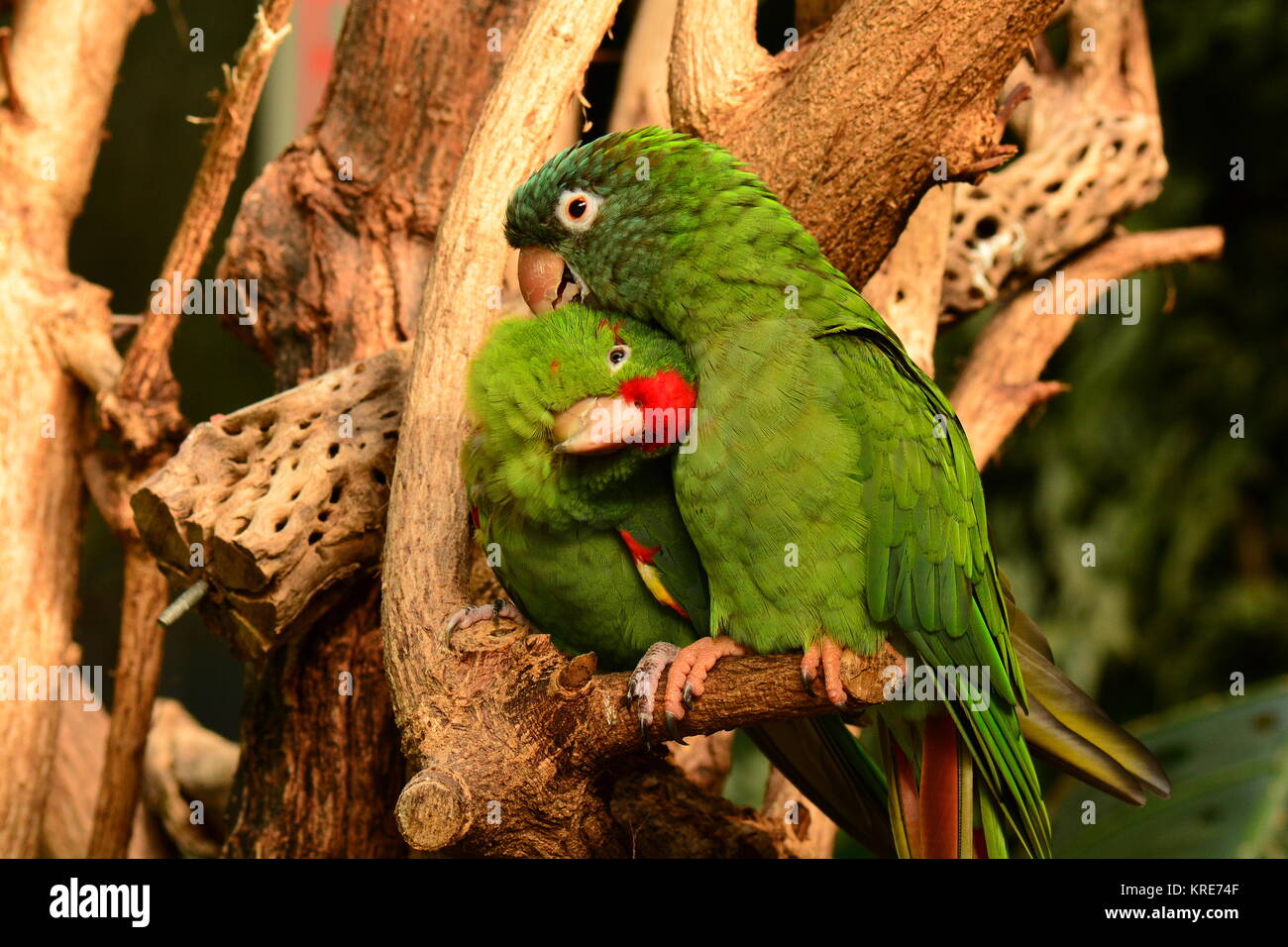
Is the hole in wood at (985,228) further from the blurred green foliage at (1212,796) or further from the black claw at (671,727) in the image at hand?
the black claw at (671,727)

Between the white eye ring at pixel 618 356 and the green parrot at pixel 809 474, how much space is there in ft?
0.44

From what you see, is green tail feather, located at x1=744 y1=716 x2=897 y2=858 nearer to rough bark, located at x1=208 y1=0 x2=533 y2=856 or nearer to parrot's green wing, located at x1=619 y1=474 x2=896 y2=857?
parrot's green wing, located at x1=619 y1=474 x2=896 y2=857

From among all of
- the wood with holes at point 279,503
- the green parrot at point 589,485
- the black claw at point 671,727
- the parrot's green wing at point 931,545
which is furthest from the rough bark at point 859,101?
the black claw at point 671,727

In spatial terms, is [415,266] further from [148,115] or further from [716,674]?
[148,115]

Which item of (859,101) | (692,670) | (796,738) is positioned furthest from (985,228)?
(692,670)

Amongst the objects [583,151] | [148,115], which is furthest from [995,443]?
[148,115]

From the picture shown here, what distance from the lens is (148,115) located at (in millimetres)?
5109

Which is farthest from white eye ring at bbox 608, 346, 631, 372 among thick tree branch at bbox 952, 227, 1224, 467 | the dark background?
the dark background

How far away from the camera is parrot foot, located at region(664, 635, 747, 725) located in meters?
1.70

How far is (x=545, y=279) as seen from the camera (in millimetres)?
2070

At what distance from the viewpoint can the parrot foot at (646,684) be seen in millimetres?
1707

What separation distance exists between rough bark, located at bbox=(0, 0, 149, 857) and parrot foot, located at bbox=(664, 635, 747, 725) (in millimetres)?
1804

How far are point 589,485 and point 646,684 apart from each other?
339 millimetres

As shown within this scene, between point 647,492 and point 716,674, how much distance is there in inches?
14.0
